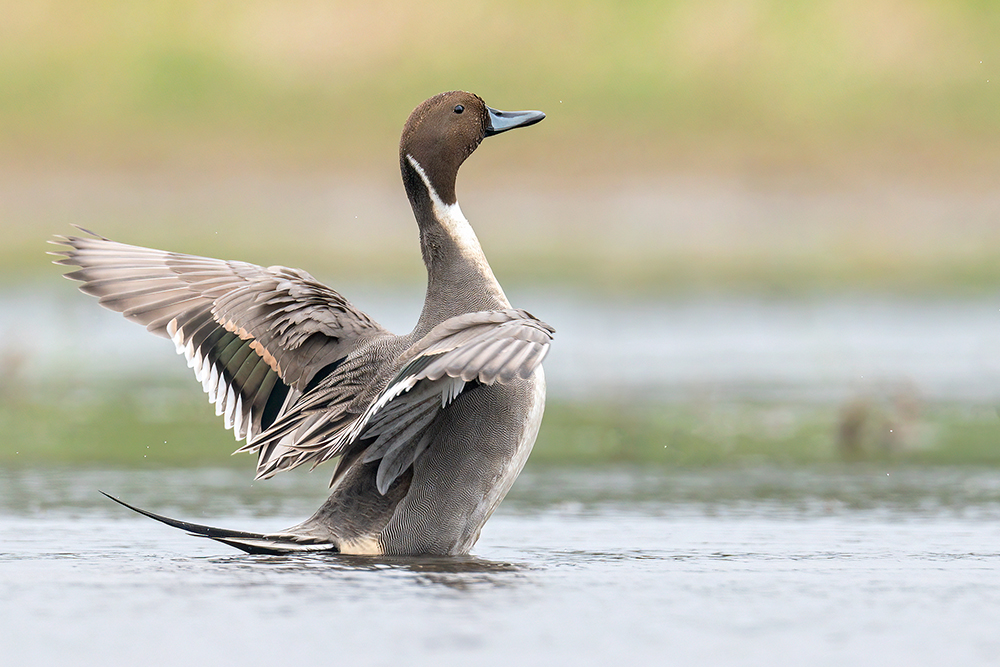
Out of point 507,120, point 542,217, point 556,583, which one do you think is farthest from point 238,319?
point 542,217

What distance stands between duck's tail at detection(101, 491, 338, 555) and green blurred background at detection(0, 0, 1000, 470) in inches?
482

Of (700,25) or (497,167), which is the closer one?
(497,167)

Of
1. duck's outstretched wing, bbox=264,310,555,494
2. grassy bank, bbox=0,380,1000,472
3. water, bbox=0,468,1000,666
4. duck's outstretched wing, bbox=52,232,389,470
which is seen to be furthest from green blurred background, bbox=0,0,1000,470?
duck's outstretched wing, bbox=264,310,555,494

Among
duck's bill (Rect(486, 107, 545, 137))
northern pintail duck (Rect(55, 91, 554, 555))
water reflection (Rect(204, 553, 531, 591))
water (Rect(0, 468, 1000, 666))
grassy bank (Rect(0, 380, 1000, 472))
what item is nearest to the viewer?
water (Rect(0, 468, 1000, 666))

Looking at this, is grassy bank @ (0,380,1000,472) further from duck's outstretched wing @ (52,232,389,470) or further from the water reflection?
the water reflection

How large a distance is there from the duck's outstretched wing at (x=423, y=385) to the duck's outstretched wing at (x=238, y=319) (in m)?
0.24

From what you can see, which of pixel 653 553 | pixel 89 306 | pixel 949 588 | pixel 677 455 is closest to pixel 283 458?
pixel 653 553

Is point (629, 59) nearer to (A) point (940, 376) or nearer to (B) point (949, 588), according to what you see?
(A) point (940, 376)

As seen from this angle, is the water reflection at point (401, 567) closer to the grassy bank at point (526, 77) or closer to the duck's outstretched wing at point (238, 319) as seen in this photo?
the duck's outstretched wing at point (238, 319)

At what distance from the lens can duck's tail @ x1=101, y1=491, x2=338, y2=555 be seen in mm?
6398

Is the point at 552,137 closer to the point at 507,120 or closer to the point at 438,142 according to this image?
the point at 507,120

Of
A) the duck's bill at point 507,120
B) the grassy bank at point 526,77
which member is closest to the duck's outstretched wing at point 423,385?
the duck's bill at point 507,120

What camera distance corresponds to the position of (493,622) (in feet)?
17.4

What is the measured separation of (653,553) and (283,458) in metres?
1.51
